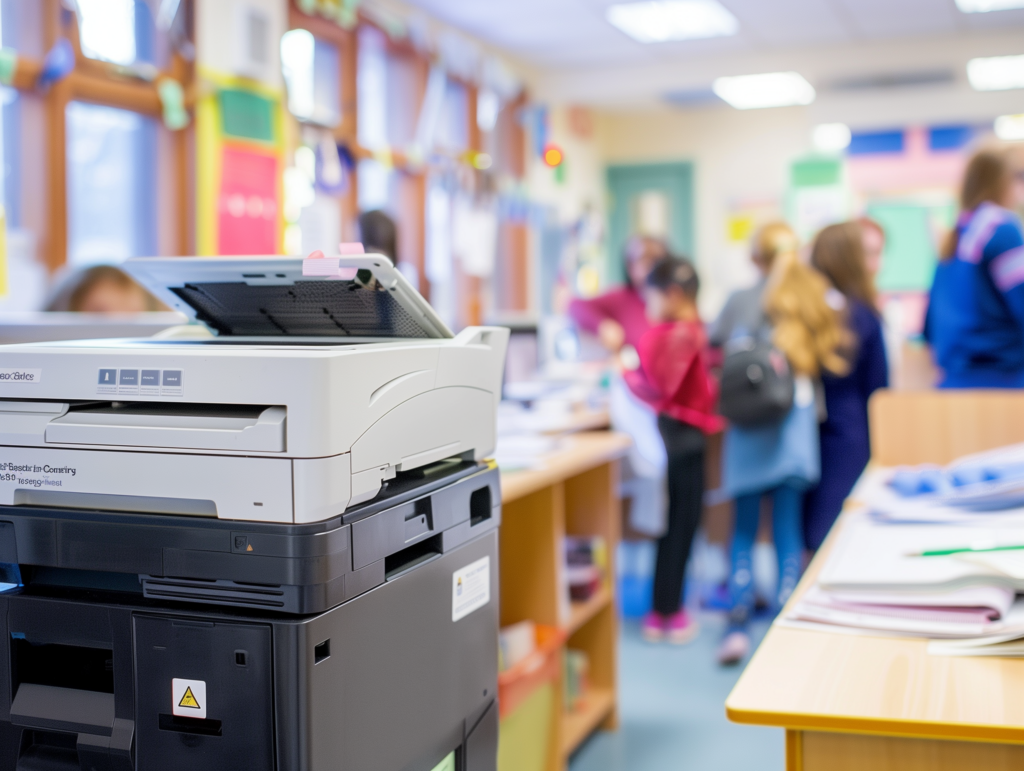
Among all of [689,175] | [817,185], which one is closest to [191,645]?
[817,185]

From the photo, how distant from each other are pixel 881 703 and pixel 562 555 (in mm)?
1386

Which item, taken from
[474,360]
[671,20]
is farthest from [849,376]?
[671,20]

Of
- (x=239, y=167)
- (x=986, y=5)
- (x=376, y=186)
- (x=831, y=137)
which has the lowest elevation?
(x=239, y=167)

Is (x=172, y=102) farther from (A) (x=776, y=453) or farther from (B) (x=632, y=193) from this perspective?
(B) (x=632, y=193)

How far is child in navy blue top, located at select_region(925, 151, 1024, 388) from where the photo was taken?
299cm

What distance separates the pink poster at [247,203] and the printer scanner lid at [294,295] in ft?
8.78

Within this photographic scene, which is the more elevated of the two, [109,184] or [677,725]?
[109,184]

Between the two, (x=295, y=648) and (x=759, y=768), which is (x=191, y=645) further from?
(x=759, y=768)

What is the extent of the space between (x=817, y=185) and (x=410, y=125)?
2916 millimetres

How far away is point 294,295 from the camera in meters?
1.21

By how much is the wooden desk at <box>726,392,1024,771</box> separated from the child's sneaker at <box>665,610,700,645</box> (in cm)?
225

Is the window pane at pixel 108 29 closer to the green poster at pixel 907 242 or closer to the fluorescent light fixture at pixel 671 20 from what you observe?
the fluorescent light fixture at pixel 671 20

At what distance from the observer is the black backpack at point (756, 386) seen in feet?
9.81

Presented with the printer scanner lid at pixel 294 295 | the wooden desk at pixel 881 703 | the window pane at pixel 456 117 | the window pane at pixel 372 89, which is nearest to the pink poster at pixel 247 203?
the window pane at pixel 372 89
